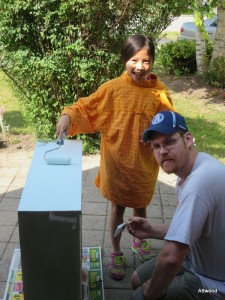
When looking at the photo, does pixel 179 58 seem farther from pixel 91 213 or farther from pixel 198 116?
pixel 91 213

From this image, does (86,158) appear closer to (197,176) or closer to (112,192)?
(112,192)

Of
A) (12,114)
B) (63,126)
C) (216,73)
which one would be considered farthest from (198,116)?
(63,126)

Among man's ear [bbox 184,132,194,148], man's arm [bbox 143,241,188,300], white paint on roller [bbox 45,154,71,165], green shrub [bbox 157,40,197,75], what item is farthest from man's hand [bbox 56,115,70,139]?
green shrub [bbox 157,40,197,75]

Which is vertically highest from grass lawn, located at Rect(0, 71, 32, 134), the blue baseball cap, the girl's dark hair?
the girl's dark hair

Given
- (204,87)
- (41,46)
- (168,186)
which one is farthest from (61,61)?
(204,87)

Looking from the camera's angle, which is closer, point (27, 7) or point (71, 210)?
point (71, 210)

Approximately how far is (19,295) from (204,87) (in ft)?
24.0

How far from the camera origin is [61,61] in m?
4.62

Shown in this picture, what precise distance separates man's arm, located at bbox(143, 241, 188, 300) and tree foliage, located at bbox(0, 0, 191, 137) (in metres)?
3.22

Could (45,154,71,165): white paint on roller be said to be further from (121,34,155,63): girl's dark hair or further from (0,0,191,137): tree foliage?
(0,0,191,137): tree foliage

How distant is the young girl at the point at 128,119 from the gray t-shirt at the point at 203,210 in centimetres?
80

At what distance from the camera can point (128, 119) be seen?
2.62 m

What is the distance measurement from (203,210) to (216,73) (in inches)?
296

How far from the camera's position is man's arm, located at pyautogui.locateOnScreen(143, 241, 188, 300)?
1780 millimetres
